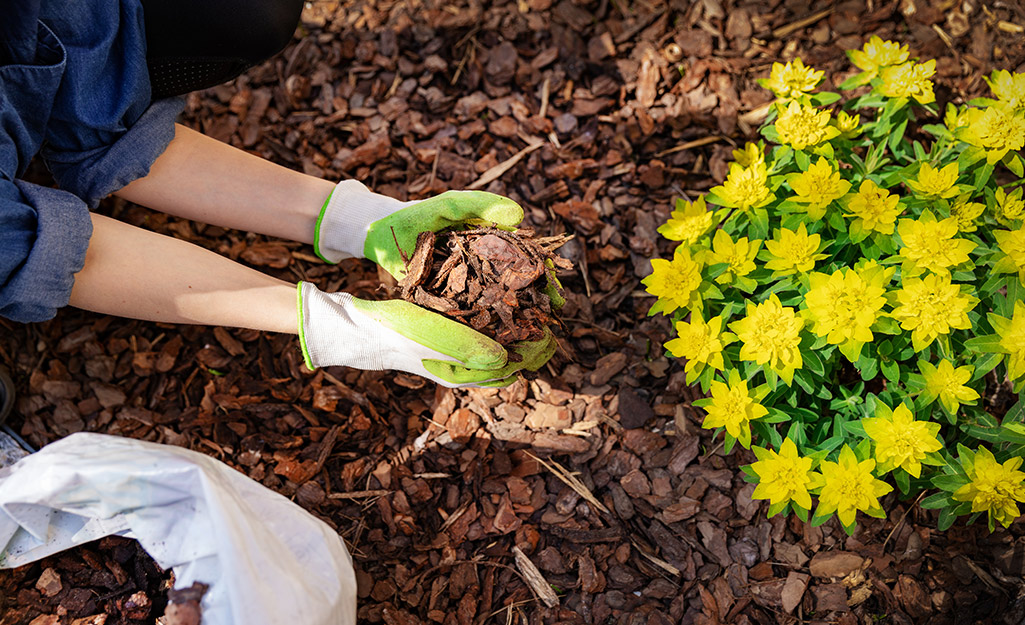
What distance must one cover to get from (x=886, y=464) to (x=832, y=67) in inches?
54.2

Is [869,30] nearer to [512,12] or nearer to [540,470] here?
[512,12]

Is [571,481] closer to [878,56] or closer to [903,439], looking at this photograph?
[903,439]

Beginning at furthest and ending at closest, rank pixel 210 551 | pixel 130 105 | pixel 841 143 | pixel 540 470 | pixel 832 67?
pixel 832 67 < pixel 540 470 < pixel 841 143 < pixel 130 105 < pixel 210 551

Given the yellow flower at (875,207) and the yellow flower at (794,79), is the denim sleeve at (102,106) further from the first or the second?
the yellow flower at (875,207)

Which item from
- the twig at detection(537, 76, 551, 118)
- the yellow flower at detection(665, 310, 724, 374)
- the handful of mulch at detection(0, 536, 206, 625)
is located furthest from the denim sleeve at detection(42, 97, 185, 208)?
the yellow flower at detection(665, 310, 724, 374)

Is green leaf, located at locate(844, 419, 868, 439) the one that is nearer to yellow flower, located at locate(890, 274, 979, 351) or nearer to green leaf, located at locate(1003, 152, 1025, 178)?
yellow flower, located at locate(890, 274, 979, 351)

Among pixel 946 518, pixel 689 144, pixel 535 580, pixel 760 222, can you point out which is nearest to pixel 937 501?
pixel 946 518

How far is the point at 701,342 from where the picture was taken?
152 cm

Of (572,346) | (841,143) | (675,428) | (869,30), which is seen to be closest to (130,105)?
(572,346)

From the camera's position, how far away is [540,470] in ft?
6.03

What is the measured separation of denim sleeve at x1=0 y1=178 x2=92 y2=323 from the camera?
131 cm

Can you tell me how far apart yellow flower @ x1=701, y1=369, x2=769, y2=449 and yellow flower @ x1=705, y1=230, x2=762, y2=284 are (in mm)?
236

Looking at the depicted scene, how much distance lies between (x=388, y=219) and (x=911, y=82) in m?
1.34

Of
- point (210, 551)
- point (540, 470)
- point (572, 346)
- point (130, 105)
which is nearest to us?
point (210, 551)
